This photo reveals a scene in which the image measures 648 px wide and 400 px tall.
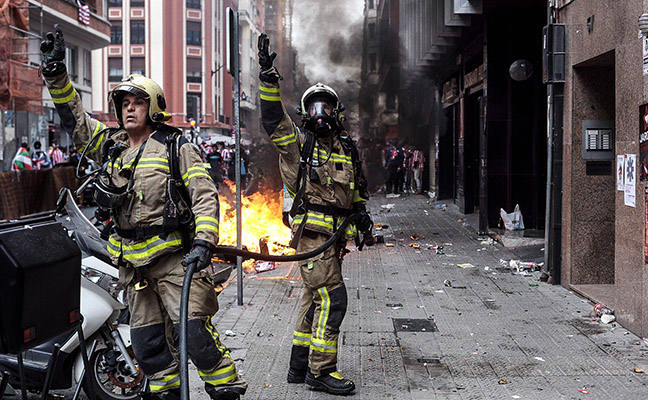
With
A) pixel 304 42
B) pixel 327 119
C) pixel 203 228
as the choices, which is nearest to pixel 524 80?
pixel 327 119

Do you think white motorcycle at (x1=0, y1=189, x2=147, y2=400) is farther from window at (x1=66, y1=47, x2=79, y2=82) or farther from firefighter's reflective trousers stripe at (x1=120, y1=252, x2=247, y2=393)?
window at (x1=66, y1=47, x2=79, y2=82)

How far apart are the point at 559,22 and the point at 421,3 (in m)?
11.2

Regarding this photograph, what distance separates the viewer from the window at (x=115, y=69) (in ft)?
200

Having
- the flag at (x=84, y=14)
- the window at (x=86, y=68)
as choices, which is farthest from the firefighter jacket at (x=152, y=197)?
the window at (x=86, y=68)

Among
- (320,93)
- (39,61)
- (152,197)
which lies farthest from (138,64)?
(152,197)

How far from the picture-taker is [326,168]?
16.2 feet

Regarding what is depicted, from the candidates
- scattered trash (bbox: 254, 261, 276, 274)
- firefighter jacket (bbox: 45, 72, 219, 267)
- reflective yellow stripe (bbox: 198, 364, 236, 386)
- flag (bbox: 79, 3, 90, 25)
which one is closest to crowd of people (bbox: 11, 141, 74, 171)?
scattered trash (bbox: 254, 261, 276, 274)

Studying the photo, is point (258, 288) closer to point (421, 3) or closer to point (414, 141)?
point (421, 3)

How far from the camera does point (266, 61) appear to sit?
4.43 m

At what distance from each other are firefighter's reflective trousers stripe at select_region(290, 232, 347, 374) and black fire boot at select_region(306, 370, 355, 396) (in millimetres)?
49

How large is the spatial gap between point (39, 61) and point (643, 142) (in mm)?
25701

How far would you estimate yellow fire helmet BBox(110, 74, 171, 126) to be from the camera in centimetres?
412

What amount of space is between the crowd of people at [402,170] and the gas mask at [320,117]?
63.3ft

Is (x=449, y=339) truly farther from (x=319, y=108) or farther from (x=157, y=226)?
(x=157, y=226)
